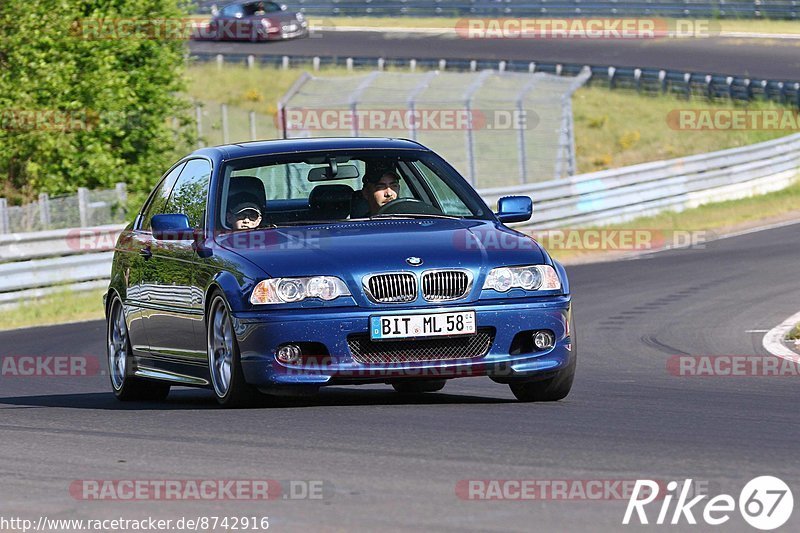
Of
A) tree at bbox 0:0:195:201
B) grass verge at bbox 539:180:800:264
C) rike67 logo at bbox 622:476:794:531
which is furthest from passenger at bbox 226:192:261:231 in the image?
tree at bbox 0:0:195:201

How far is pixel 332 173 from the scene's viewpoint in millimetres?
9719

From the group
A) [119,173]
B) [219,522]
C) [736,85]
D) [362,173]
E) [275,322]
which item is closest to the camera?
[219,522]

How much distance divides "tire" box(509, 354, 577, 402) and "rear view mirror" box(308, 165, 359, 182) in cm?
157

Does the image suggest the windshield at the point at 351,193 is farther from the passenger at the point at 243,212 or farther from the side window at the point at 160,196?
the side window at the point at 160,196

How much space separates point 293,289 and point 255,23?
176ft

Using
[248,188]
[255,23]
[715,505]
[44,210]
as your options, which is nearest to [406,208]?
[248,188]

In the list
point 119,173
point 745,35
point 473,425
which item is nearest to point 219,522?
point 473,425

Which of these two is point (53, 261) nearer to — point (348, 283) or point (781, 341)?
point (781, 341)

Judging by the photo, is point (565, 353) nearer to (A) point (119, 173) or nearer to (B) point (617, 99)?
(A) point (119, 173)

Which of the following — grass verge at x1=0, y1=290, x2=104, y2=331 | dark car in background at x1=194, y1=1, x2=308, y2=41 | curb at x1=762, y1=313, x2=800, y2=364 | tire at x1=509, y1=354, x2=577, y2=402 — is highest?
tire at x1=509, y1=354, x2=577, y2=402

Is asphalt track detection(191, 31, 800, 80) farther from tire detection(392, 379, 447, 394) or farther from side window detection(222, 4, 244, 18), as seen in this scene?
tire detection(392, 379, 447, 394)

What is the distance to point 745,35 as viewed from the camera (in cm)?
5747

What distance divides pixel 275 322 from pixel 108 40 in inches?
803

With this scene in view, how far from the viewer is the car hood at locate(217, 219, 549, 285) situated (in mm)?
8469
